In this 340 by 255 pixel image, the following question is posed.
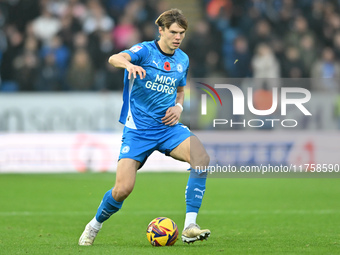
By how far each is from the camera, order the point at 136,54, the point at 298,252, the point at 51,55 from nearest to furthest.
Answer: the point at 298,252 < the point at 136,54 < the point at 51,55

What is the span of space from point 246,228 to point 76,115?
9.31 metres

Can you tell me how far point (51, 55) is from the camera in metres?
17.9

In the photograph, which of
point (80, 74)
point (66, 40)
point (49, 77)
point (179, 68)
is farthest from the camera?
point (66, 40)

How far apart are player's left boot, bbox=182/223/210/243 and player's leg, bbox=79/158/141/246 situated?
2.31ft

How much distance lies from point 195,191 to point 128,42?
11926 millimetres

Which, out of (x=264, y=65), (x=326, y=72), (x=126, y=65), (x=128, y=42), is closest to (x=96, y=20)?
(x=128, y=42)

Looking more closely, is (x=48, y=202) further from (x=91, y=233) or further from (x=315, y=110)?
(x=315, y=110)

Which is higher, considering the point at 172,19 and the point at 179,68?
the point at 172,19

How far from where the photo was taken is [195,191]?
7.17 meters

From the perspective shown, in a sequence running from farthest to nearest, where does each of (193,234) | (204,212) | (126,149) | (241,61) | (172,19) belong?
(241,61), (204,212), (126,149), (172,19), (193,234)

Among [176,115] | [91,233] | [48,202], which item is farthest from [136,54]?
[48,202]

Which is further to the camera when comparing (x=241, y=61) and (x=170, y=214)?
(x=241, y=61)

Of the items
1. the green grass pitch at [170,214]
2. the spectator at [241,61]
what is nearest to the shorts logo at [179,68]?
the green grass pitch at [170,214]

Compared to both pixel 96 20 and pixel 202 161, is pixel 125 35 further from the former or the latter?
pixel 202 161
